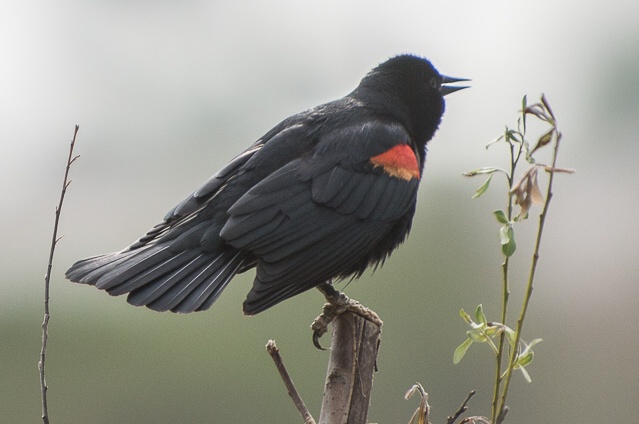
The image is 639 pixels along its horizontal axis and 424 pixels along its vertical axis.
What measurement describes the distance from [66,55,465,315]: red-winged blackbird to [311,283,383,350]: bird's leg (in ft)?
0.21

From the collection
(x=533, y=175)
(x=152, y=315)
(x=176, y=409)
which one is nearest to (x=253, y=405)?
(x=176, y=409)

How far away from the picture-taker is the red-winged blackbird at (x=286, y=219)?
2.83 meters

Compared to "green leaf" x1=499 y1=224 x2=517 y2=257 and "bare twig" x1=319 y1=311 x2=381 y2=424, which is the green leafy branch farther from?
"bare twig" x1=319 y1=311 x2=381 y2=424

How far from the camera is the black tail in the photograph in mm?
2723

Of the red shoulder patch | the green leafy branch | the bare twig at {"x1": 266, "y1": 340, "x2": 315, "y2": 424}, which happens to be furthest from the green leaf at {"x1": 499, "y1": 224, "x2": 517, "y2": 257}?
the red shoulder patch

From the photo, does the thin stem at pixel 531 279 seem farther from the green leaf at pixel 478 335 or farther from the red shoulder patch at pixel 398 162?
the red shoulder patch at pixel 398 162

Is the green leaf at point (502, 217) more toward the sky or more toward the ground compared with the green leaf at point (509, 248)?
more toward the sky

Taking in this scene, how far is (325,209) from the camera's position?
318 centimetres

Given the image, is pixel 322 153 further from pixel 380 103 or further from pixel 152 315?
pixel 152 315

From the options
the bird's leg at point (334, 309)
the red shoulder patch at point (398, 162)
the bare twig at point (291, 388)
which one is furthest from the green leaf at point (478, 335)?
the red shoulder patch at point (398, 162)

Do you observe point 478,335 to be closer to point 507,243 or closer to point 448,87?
point 507,243

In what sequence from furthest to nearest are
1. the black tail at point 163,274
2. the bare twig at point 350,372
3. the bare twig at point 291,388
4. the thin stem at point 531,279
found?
the black tail at point 163,274
the bare twig at point 350,372
the bare twig at point 291,388
the thin stem at point 531,279

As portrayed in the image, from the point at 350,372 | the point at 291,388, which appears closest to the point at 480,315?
the point at 291,388

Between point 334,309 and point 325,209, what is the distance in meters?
0.43
